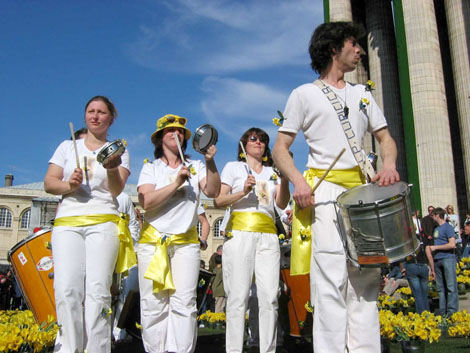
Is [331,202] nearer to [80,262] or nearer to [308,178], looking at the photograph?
[308,178]

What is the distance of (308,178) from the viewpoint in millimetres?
3479

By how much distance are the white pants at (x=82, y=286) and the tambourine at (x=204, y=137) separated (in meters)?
1.09

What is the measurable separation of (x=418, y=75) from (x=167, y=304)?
1890cm

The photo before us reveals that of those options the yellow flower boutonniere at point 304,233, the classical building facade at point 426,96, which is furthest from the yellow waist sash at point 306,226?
the classical building facade at point 426,96

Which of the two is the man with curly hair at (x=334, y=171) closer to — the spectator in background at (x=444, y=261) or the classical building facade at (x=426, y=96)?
the spectator in background at (x=444, y=261)

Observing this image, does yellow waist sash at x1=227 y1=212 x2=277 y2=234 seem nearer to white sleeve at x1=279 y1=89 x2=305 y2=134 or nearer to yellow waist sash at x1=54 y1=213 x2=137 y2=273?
yellow waist sash at x1=54 y1=213 x2=137 y2=273

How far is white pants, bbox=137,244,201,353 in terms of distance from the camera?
14.7 feet

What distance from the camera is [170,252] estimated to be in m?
4.70

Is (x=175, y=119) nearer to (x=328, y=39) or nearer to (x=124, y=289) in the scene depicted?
(x=328, y=39)

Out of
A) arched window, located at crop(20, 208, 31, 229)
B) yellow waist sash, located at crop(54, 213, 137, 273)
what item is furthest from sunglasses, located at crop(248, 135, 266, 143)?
arched window, located at crop(20, 208, 31, 229)

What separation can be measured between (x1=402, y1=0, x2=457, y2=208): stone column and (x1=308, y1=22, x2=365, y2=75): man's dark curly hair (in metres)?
17.1

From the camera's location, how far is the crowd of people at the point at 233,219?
125 inches

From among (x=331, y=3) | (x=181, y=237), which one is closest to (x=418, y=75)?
(x=331, y=3)

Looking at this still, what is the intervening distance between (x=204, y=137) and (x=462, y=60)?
21119 mm
